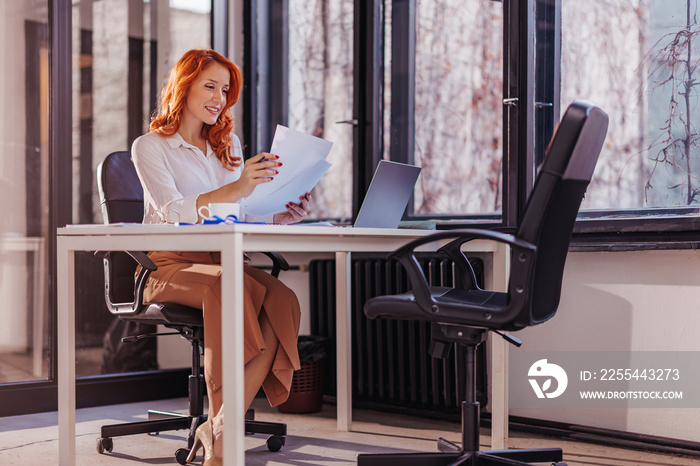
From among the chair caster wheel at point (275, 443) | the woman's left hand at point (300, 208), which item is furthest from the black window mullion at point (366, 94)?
the chair caster wheel at point (275, 443)

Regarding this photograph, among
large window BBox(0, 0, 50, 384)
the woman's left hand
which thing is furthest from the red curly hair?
large window BBox(0, 0, 50, 384)

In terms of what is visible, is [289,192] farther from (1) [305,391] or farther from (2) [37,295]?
(2) [37,295]

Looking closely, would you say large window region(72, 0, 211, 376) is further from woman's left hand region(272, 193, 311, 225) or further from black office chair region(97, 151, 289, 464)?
woman's left hand region(272, 193, 311, 225)

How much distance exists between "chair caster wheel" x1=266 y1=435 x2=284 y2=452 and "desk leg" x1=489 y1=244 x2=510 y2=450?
72cm

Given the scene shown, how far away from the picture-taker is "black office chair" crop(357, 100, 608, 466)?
1.84 metres

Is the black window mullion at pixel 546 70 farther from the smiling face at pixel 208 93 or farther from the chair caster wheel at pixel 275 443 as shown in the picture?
the chair caster wheel at pixel 275 443

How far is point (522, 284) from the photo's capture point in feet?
6.18

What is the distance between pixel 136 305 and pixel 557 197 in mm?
1364

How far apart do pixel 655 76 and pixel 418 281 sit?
4.23 ft

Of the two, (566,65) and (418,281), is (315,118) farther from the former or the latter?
(418,281)

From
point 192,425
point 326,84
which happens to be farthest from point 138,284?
point 326,84

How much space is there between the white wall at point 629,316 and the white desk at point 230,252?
0.27 meters

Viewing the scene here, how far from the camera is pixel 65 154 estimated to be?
11.3 feet

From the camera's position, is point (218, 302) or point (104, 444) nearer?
point (218, 302)
